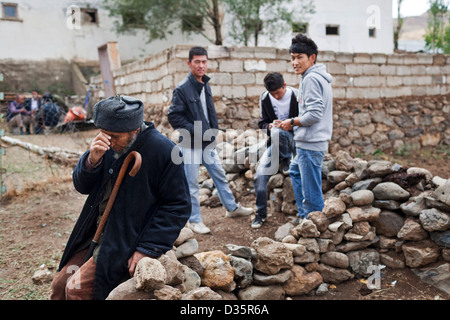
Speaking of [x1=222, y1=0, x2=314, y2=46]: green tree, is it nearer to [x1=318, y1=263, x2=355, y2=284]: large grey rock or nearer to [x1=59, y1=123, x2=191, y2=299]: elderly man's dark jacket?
[x1=318, y1=263, x2=355, y2=284]: large grey rock

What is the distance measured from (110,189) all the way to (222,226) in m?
2.37

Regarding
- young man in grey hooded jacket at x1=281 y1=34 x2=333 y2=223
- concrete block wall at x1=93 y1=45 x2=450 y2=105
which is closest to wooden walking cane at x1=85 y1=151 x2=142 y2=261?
young man in grey hooded jacket at x1=281 y1=34 x2=333 y2=223

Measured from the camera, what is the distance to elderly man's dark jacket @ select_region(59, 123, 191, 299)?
229 centimetres

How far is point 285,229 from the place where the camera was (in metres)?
4.25

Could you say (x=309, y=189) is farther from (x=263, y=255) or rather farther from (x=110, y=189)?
(x=110, y=189)

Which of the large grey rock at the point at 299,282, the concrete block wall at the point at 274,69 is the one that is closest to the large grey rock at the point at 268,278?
the large grey rock at the point at 299,282

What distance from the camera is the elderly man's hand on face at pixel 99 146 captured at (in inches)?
87.1

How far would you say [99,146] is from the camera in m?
2.21

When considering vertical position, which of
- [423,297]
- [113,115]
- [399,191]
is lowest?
[423,297]

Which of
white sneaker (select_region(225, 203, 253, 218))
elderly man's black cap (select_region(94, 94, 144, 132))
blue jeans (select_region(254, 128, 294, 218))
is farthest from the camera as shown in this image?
white sneaker (select_region(225, 203, 253, 218))

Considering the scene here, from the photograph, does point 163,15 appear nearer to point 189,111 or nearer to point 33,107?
point 33,107

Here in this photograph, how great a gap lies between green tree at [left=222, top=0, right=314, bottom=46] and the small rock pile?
9.64m

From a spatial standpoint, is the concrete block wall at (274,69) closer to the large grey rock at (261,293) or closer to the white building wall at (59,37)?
the large grey rock at (261,293)
